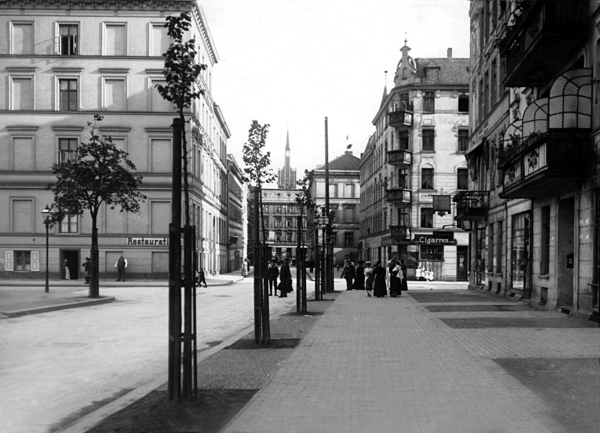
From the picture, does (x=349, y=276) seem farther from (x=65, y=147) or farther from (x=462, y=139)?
(x=462, y=139)

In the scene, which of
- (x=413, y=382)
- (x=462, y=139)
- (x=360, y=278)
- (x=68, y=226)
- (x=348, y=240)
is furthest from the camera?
(x=348, y=240)

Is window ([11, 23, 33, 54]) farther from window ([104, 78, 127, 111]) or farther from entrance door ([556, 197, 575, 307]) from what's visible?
entrance door ([556, 197, 575, 307])

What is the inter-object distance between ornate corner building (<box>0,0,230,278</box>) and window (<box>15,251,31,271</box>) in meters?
0.07

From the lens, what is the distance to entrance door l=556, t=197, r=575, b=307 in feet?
65.6

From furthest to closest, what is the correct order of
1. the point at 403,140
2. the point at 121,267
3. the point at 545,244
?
the point at 403,140
the point at 121,267
the point at 545,244

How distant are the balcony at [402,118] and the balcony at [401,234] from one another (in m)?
8.75

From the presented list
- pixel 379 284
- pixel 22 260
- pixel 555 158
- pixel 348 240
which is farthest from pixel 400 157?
pixel 348 240

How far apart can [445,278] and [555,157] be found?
40659 mm

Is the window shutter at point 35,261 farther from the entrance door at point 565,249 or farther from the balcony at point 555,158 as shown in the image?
the entrance door at point 565,249

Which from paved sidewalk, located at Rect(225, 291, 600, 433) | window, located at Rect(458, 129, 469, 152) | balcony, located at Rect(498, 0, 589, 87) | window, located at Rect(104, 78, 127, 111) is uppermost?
window, located at Rect(104, 78, 127, 111)

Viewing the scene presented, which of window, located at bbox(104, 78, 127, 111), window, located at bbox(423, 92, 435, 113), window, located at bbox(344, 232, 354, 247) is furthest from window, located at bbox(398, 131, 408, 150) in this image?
window, located at bbox(344, 232, 354, 247)

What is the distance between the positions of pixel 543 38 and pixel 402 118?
42.1 meters

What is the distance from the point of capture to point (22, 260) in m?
47.2

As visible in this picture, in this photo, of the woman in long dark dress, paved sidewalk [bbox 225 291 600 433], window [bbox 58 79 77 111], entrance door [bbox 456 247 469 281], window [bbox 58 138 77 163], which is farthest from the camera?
entrance door [bbox 456 247 469 281]
